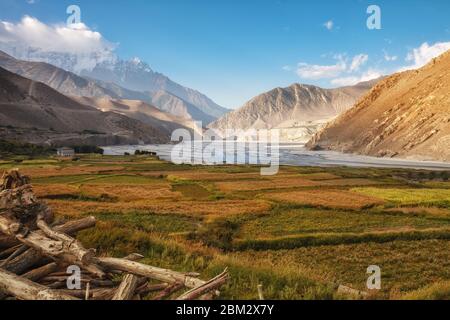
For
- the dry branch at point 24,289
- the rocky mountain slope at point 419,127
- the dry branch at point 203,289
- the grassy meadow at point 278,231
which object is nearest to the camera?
the dry branch at point 24,289

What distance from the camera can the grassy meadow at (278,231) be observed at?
1606cm

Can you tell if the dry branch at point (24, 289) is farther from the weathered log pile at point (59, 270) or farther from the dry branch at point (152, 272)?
the dry branch at point (152, 272)

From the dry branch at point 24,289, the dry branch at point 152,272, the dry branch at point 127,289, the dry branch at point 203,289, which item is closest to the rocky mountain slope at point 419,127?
the dry branch at point 203,289

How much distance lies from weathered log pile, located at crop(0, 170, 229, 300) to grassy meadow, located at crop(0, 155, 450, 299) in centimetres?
213

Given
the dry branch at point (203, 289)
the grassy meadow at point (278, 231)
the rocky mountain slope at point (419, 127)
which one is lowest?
the grassy meadow at point (278, 231)

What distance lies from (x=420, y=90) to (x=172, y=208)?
18690 cm

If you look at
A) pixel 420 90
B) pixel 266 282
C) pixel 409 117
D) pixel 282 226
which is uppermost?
pixel 420 90

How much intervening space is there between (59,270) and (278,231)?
24864 millimetres

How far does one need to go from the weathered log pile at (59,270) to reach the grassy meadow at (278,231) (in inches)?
83.9

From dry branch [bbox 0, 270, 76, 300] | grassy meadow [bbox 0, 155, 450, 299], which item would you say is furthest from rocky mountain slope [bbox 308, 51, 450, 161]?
dry branch [bbox 0, 270, 76, 300]

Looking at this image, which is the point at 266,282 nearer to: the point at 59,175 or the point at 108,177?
the point at 108,177

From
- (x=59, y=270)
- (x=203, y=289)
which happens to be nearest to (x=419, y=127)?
(x=203, y=289)

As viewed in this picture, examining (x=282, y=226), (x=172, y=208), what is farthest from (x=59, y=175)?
(x=282, y=226)
